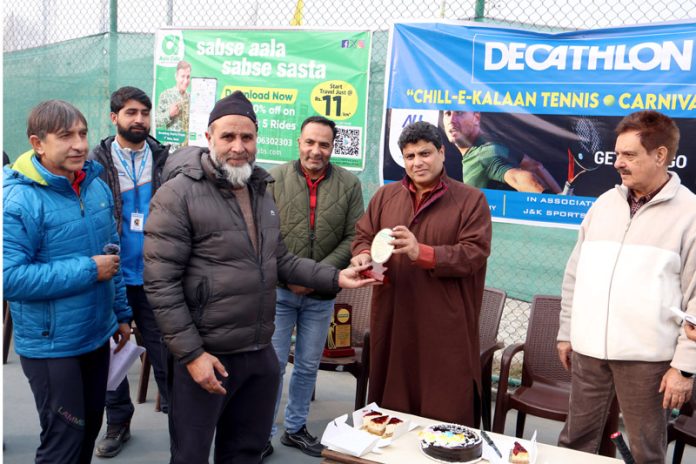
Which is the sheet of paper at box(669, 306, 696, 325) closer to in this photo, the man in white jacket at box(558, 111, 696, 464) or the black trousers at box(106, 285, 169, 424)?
the man in white jacket at box(558, 111, 696, 464)

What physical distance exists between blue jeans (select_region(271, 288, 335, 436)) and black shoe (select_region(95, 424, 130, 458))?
0.85m

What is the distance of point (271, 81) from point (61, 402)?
3.06 m

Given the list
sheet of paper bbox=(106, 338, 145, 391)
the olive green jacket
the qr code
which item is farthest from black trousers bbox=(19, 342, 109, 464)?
the qr code

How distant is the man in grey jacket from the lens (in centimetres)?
246

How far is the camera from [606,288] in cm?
277

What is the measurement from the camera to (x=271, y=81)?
5047 millimetres

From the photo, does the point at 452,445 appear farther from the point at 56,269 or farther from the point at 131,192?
the point at 131,192

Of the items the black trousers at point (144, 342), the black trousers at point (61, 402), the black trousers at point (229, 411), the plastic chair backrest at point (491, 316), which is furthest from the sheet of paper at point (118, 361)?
the plastic chair backrest at point (491, 316)

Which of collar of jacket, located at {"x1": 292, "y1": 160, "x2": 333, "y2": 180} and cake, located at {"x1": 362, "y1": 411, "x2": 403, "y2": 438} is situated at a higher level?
collar of jacket, located at {"x1": 292, "y1": 160, "x2": 333, "y2": 180}

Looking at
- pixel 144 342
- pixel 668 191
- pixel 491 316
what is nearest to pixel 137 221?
pixel 144 342

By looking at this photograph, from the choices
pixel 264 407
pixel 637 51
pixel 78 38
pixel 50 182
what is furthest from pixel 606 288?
pixel 78 38

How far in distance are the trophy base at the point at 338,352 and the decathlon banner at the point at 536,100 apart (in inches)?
48.5

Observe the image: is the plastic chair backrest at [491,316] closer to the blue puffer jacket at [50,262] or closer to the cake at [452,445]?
the cake at [452,445]

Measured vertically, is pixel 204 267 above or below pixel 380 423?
above
